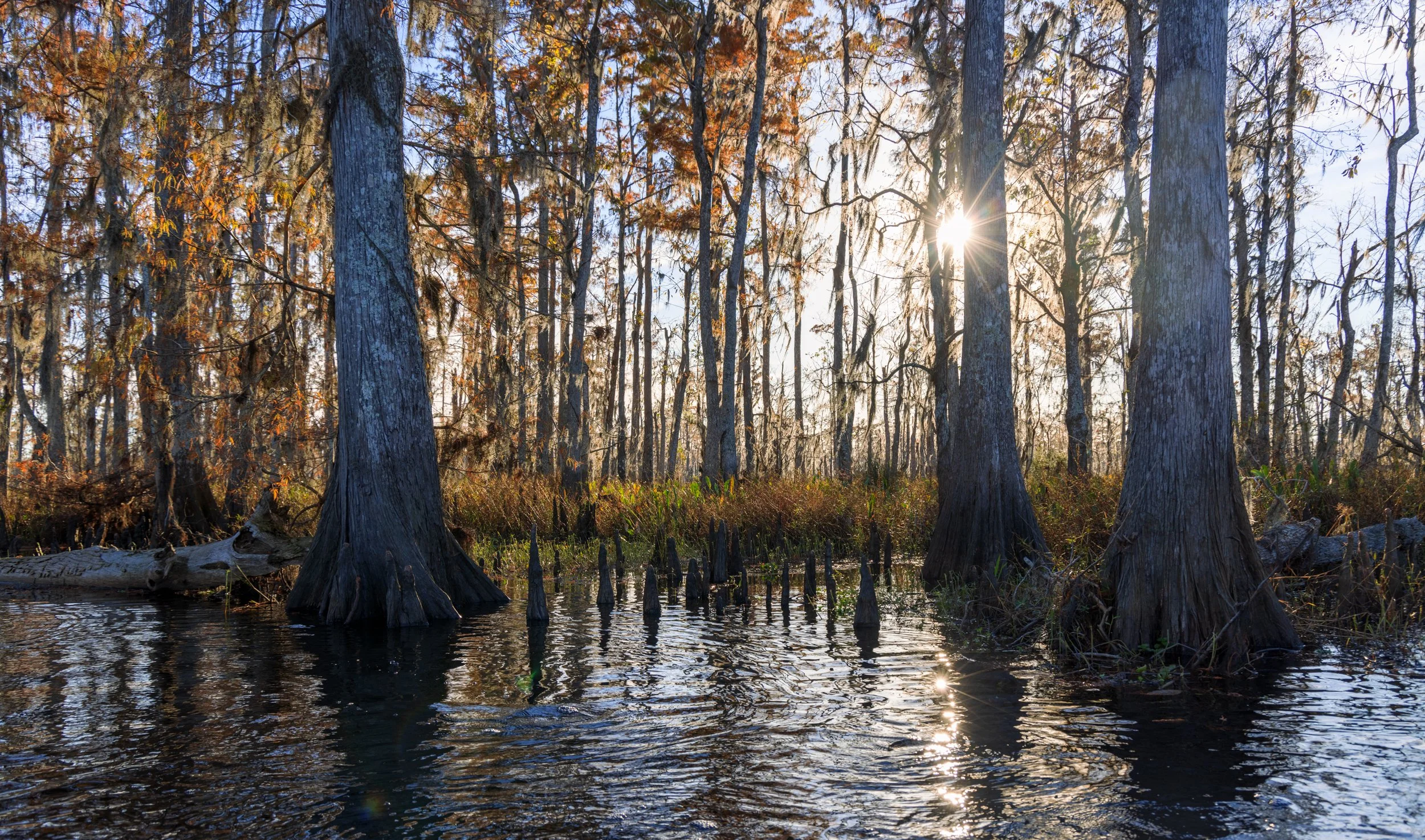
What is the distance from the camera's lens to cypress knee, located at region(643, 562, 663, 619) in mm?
8133

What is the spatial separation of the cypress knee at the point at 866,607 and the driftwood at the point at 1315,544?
10.8ft

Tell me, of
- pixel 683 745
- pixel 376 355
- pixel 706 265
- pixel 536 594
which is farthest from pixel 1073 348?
pixel 683 745

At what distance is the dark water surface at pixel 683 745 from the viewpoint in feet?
12.1

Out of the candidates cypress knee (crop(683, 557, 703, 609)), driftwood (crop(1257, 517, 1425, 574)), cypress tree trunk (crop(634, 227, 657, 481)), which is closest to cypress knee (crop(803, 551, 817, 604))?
cypress knee (crop(683, 557, 703, 609))

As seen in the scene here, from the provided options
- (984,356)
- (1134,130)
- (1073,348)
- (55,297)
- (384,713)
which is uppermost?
(1134,130)

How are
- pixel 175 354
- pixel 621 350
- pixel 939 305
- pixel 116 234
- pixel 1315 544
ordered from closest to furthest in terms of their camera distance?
pixel 1315 544
pixel 175 354
pixel 116 234
pixel 939 305
pixel 621 350

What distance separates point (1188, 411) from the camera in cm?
624

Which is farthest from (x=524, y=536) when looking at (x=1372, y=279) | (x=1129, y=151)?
(x=1372, y=279)

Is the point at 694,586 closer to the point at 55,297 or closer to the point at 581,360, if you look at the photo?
the point at 581,360

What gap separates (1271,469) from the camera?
1014 cm

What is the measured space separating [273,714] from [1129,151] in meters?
13.6

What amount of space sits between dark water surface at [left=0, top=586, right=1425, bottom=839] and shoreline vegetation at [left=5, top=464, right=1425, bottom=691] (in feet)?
2.24

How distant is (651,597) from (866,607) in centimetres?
197

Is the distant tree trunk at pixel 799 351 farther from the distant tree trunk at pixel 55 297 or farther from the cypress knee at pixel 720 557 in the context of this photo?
the distant tree trunk at pixel 55 297
